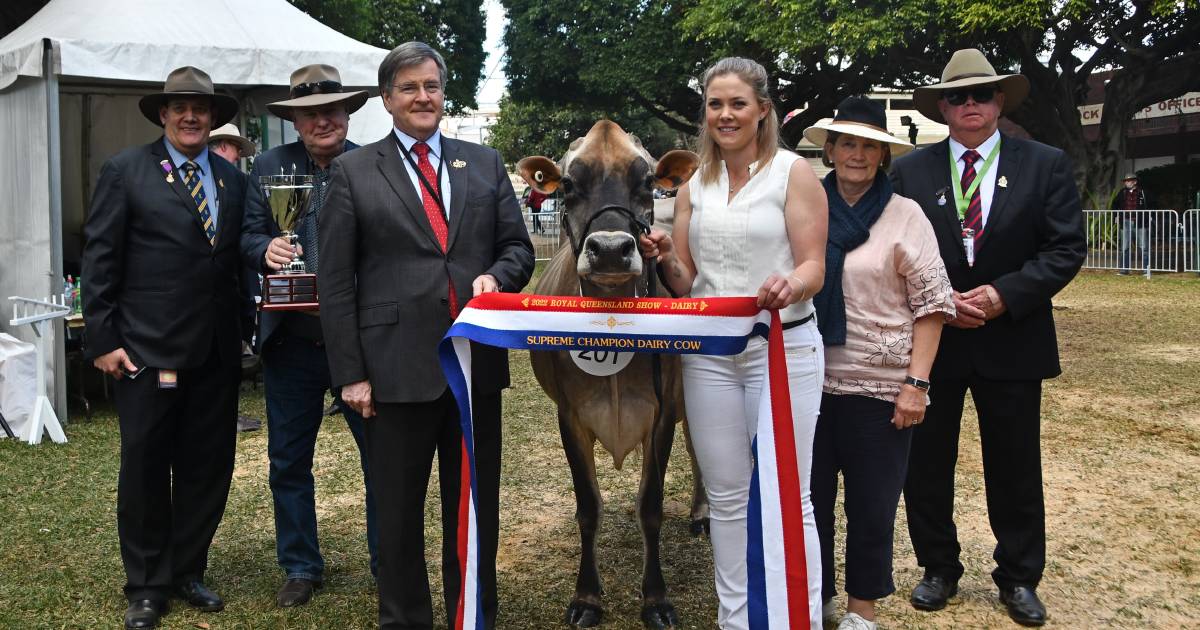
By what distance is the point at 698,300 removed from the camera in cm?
351

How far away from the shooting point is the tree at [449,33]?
2942 cm

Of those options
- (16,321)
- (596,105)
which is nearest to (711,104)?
(16,321)

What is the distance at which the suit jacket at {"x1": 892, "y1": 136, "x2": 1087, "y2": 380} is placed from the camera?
4.16 meters

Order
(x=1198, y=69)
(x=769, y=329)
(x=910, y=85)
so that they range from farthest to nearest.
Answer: (x=910, y=85)
(x=1198, y=69)
(x=769, y=329)

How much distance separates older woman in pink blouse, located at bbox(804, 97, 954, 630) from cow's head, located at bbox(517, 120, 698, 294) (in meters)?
0.68

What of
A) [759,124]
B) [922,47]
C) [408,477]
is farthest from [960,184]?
[922,47]

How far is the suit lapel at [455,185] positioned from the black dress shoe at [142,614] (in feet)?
7.23

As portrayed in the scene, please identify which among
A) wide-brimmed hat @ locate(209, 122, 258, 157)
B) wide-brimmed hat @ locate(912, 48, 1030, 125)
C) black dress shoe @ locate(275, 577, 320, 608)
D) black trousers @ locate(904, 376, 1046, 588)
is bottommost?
black dress shoe @ locate(275, 577, 320, 608)

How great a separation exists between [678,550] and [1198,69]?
73.2 ft

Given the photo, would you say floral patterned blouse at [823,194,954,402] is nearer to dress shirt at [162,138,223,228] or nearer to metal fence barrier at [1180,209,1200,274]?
dress shirt at [162,138,223,228]

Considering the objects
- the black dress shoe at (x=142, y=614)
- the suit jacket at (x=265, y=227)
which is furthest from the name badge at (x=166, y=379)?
the black dress shoe at (x=142, y=614)

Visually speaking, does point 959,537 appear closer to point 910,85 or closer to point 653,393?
point 653,393

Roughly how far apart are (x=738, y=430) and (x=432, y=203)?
143 cm

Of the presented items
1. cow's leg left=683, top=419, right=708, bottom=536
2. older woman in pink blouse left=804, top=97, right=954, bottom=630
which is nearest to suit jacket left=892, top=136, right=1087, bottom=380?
older woman in pink blouse left=804, top=97, right=954, bottom=630
